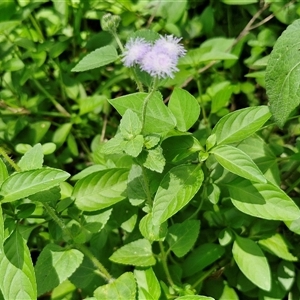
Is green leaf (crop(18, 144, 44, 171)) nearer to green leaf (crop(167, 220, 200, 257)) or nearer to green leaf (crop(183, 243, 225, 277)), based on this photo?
green leaf (crop(167, 220, 200, 257))

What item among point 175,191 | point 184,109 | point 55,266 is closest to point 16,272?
point 55,266

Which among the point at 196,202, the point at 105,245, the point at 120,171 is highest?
the point at 120,171

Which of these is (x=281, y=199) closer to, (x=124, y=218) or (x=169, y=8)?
(x=124, y=218)

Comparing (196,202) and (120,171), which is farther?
(196,202)

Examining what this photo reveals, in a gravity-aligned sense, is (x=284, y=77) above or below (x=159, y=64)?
below

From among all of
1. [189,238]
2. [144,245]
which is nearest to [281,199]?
[189,238]

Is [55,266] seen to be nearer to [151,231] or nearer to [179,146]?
[151,231]

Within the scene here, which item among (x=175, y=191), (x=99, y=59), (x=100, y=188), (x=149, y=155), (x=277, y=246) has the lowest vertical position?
(x=277, y=246)
